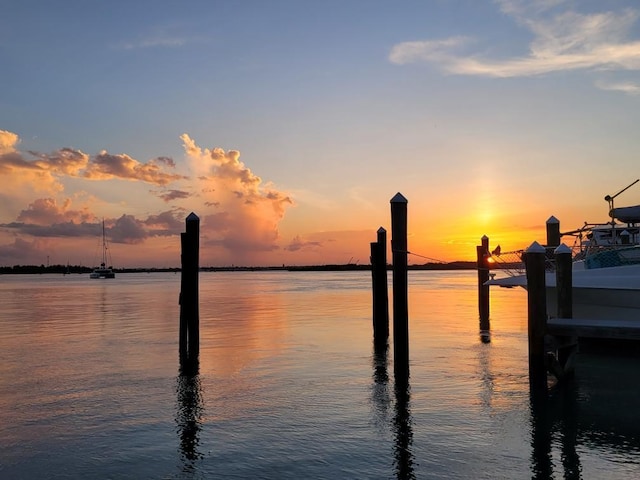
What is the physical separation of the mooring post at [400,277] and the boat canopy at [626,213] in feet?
45.5

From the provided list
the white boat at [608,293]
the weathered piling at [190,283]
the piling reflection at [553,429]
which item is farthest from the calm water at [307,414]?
the white boat at [608,293]

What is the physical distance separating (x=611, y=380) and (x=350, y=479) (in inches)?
352

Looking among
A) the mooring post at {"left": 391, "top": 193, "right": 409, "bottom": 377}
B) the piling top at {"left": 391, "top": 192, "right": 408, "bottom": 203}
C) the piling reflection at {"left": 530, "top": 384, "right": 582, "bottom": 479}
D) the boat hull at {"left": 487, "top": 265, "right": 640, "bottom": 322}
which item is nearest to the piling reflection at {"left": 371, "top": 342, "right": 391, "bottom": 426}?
the mooring post at {"left": 391, "top": 193, "right": 409, "bottom": 377}

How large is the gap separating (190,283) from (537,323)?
390 inches

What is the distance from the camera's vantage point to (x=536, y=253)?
1227cm

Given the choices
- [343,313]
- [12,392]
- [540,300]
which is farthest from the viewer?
[343,313]

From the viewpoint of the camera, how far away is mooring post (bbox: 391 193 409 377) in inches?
535

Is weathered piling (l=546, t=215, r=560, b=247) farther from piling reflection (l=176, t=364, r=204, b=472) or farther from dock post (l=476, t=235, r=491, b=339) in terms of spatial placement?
piling reflection (l=176, t=364, r=204, b=472)

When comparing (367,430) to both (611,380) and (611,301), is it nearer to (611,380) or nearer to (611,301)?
(611,380)

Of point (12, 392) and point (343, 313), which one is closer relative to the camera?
point (12, 392)

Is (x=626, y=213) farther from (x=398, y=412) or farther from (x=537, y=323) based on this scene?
(x=398, y=412)

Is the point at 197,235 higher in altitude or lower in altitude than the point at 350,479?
higher

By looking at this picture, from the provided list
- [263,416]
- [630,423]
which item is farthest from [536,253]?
[263,416]

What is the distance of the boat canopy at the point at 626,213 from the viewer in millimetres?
23453
